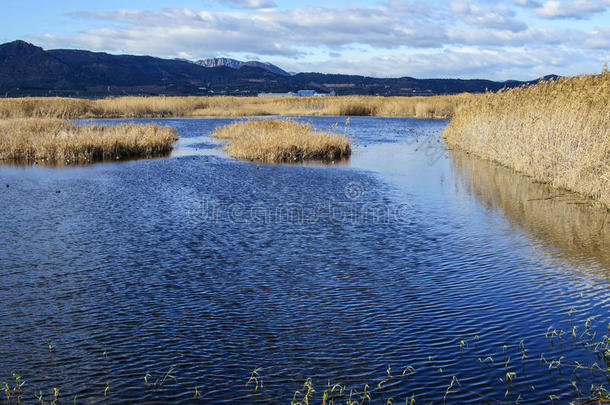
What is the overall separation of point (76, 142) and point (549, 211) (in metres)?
20.4

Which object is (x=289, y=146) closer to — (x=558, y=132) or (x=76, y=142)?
(x=76, y=142)

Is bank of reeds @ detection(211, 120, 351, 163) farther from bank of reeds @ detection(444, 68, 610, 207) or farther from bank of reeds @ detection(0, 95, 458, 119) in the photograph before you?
bank of reeds @ detection(0, 95, 458, 119)

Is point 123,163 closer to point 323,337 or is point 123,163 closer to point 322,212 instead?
point 322,212

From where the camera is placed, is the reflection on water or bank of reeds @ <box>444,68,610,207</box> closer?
the reflection on water

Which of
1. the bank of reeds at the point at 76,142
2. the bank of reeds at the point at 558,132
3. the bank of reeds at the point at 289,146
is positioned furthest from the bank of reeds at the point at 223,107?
the bank of reeds at the point at 558,132

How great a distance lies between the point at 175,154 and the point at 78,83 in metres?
176

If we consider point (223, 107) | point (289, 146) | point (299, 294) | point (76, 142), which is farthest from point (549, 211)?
point (223, 107)

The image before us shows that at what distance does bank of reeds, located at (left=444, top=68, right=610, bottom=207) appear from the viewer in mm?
16312

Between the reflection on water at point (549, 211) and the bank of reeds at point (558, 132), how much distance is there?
0.51 metres

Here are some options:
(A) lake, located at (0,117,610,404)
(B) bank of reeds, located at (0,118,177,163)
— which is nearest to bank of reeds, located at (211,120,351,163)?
(B) bank of reeds, located at (0,118,177,163)

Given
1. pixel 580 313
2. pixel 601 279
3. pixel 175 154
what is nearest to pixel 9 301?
pixel 580 313

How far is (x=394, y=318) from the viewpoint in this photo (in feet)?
26.4

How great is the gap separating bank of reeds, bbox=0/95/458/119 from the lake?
3761 cm

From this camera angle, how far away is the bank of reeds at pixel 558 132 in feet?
53.5
